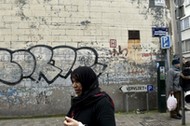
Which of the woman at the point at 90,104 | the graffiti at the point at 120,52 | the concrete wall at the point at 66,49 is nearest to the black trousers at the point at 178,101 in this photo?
the concrete wall at the point at 66,49

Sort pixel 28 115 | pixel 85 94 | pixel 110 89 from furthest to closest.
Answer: pixel 110 89, pixel 28 115, pixel 85 94

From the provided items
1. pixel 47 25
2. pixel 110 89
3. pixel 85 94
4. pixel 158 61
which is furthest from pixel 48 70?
pixel 85 94

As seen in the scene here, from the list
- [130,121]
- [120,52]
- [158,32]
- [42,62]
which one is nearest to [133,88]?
[120,52]

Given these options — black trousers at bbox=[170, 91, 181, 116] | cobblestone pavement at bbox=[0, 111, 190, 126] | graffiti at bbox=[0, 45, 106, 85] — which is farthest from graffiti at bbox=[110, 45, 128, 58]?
black trousers at bbox=[170, 91, 181, 116]

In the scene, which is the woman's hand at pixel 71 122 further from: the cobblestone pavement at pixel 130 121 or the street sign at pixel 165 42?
the street sign at pixel 165 42

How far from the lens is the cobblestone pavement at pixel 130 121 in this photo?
9.55 metres

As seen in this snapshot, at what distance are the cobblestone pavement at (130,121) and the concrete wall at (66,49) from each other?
1.80 feet

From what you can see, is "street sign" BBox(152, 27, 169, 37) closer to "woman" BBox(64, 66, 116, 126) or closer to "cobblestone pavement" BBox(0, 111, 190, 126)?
"cobblestone pavement" BBox(0, 111, 190, 126)

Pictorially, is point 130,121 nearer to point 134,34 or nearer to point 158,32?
point 134,34

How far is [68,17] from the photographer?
11.2 m

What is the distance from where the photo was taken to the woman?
9.59ft

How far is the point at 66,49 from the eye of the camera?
438 inches

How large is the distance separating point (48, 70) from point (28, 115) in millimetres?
1537

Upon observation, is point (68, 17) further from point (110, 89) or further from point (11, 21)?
point (110, 89)
